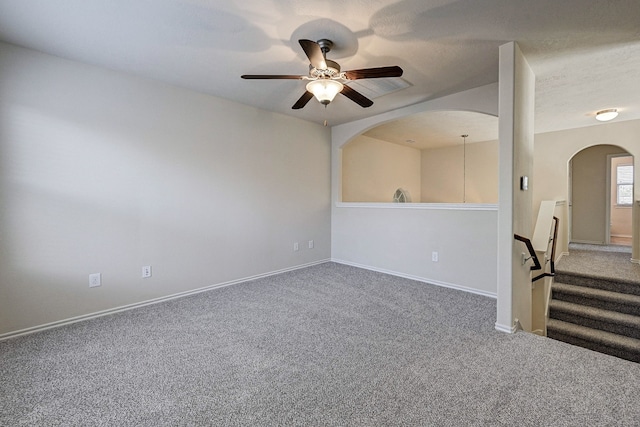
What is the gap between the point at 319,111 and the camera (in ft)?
13.7

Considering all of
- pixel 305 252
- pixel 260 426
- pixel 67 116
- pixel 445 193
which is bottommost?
pixel 260 426

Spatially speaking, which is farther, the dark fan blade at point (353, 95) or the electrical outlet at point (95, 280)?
the electrical outlet at point (95, 280)

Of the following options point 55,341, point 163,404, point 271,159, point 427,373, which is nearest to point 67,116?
point 55,341

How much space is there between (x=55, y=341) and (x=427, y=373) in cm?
291

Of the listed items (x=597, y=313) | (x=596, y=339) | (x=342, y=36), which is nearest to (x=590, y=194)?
(x=597, y=313)

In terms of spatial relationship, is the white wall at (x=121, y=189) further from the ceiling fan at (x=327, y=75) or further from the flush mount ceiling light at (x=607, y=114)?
the flush mount ceiling light at (x=607, y=114)

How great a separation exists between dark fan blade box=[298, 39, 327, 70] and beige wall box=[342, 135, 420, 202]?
3.22 metres

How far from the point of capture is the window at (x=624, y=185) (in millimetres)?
7145

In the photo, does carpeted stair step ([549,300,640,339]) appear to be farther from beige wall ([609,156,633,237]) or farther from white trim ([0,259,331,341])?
beige wall ([609,156,633,237])

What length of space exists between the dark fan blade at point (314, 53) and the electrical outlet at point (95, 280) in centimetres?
286

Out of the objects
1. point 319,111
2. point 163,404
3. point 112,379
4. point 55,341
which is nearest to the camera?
point 163,404

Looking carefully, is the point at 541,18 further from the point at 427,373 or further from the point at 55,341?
the point at 55,341

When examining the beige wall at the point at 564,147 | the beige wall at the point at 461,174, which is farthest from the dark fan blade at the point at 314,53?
the beige wall at the point at 461,174

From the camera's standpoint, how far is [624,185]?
718 centimetres
